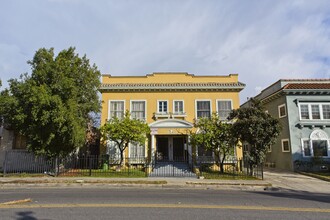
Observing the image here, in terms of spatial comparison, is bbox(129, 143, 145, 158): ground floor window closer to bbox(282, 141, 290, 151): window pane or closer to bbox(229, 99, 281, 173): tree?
bbox(229, 99, 281, 173): tree

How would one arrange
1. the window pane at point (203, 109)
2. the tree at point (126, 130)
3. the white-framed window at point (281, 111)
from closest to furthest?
the tree at point (126, 130) < the window pane at point (203, 109) < the white-framed window at point (281, 111)

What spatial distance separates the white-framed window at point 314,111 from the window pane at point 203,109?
8438mm

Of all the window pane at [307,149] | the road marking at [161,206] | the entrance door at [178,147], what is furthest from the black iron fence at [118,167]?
the road marking at [161,206]

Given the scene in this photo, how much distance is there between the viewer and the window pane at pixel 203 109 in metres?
21.9

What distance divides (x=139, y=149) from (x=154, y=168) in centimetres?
289

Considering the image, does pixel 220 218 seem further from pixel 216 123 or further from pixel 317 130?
pixel 317 130

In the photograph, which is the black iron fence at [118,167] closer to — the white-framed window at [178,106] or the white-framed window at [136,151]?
the white-framed window at [136,151]

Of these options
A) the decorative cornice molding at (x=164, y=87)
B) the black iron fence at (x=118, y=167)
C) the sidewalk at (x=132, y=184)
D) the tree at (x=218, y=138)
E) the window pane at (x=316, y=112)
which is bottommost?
the sidewalk at (x=132, y=184)

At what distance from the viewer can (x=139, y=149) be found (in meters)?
21.4

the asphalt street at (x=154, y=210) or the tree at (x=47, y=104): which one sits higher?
the tree at (x=47, y=104)

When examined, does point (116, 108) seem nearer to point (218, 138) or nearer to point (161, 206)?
point (218, 138)

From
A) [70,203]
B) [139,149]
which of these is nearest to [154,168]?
[139,149]

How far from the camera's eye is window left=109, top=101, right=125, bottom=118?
2203 centimetres

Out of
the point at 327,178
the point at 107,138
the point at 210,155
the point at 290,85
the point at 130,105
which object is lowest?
the point at 327,178
